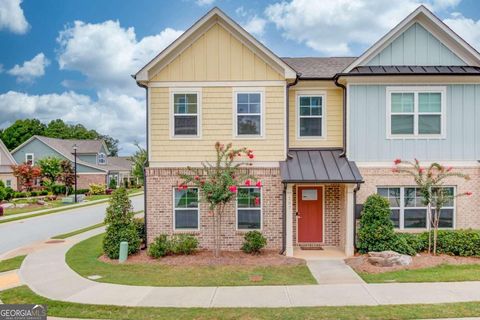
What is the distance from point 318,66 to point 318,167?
459 cm

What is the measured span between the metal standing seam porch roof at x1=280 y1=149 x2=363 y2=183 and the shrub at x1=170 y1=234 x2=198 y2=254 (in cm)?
382

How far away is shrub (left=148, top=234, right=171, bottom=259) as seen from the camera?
423 inches

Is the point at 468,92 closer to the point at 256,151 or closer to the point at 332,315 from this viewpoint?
the point at 256,151

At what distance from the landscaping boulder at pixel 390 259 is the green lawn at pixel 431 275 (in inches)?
17.1

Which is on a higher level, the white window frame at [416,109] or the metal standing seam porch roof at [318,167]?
the white window frame at [416,109]

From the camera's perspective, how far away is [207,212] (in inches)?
462

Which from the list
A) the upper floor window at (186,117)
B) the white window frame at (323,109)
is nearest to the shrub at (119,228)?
the upper floor window at (186,117)

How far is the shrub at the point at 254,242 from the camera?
433 inches

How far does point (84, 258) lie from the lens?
36.3 ft

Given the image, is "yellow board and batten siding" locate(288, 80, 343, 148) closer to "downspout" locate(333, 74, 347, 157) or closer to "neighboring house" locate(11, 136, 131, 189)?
"downspout" locate(333, 74, 347, 157)

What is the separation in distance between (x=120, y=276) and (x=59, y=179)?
35698mm

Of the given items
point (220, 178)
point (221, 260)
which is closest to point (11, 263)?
point (221, 260)

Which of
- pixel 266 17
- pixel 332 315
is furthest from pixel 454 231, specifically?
pixel 266 17

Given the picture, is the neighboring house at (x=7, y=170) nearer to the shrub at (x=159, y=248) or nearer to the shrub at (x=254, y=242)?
the shrub at (x=159, y=248)
